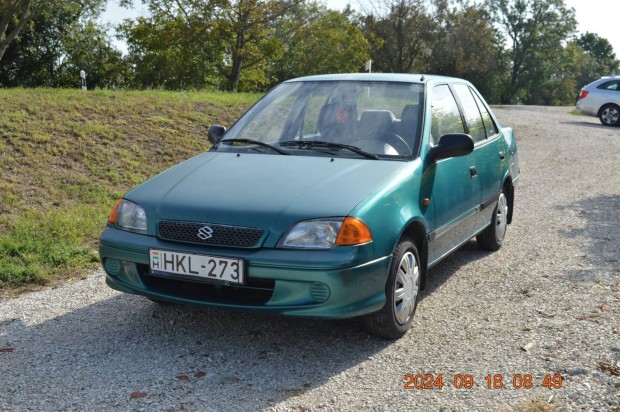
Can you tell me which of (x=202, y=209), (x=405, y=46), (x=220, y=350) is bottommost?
(x=220, y=350)

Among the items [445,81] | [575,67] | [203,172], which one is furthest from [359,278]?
[575,67]

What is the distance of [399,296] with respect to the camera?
4.45 meters

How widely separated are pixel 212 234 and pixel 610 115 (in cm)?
2140

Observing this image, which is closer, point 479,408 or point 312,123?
point 479,408

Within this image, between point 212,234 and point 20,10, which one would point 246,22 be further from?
point 212,234

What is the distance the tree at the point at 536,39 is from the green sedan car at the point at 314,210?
228 feet

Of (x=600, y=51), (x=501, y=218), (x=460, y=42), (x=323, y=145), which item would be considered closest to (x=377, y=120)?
(x=323, y=145)

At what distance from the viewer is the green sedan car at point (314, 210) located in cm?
399

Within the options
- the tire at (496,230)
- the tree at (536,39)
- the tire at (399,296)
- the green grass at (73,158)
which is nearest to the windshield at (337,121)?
the tire at (399,296)

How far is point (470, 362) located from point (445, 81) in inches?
108

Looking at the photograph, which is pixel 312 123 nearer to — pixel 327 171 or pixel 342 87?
pixel 342 87

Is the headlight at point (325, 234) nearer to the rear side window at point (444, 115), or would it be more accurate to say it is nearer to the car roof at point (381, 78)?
the rear side window at point (444, 115)

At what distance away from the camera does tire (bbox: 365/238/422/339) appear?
4.30m

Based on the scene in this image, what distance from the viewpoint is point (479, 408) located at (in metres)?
3.56
